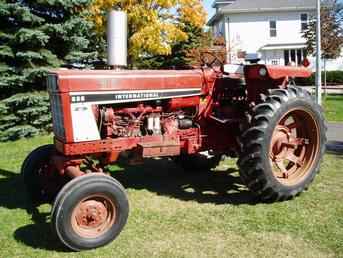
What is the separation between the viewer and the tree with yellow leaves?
15555 mm

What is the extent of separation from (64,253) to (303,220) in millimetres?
2541

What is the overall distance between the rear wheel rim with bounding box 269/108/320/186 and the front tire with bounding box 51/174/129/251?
2199mm

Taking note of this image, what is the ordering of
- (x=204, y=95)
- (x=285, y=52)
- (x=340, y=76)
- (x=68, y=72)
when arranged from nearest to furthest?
(x=68, y=72), (x=204, y=95), (x=340, y=76), (x=285, y=52)

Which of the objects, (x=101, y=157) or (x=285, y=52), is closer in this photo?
(x=101, y=157)

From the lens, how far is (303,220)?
4945 millimetres

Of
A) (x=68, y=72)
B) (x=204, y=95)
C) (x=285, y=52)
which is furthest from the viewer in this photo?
(x=285, y=52)

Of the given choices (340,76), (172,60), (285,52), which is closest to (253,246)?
(172,60)

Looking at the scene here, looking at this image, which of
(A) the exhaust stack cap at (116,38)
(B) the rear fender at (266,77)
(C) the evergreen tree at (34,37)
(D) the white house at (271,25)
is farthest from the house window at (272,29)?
(A) the exhaust stack cap at (116,38)

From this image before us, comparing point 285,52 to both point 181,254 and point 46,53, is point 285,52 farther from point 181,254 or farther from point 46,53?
point 181,254

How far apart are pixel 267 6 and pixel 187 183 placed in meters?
34.2

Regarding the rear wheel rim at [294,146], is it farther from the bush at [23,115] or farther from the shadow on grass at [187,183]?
the bush at [23,115]

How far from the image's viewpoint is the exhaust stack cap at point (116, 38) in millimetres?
5131

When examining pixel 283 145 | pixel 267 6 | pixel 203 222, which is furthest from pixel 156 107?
pixel 267 6

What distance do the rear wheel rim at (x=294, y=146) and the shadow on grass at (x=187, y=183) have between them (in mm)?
560
